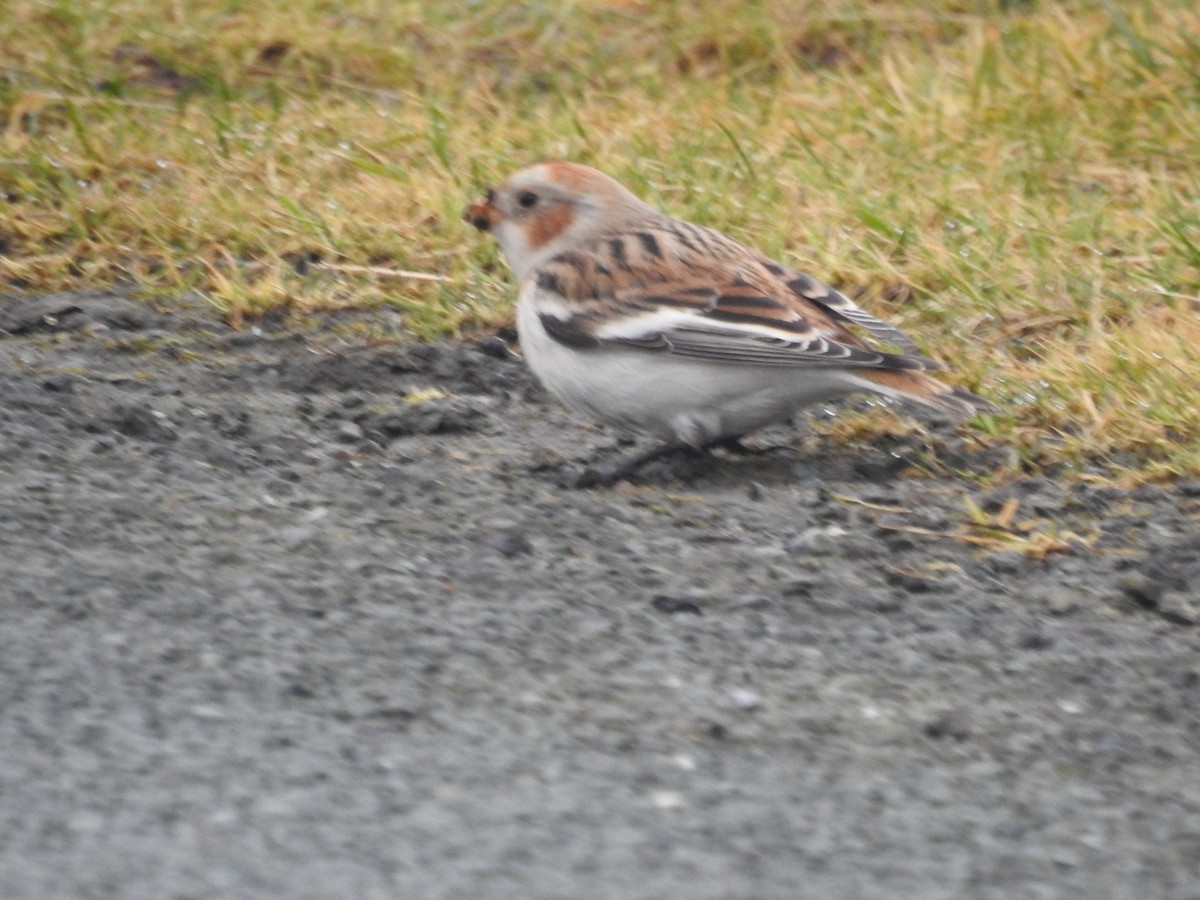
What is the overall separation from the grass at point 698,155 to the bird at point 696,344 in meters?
0.44

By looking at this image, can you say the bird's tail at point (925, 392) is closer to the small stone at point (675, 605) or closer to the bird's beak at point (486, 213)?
the small stone at point (675, 605)

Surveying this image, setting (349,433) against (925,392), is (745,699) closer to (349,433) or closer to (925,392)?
(925,392)

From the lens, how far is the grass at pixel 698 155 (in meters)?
6.23

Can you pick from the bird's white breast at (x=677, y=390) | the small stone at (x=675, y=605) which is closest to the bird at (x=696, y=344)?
the bird's white breast at (x=677, y=390)

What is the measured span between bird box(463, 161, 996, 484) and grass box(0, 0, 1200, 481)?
1.44 ft

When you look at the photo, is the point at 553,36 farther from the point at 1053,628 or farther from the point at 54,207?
the point at 1053,628

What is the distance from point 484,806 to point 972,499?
207 cm

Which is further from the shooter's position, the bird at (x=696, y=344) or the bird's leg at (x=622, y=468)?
the bird's leg at (x=622, y=468)

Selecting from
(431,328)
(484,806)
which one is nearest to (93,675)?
(484,806)

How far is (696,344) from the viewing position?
17.0 feet

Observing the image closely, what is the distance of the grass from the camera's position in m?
6.23

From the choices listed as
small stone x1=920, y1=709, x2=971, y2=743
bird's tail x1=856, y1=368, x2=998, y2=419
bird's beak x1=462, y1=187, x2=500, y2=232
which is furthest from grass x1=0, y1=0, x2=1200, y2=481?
small stone x1=920, y1=709, x2=971, y2=743

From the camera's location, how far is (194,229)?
6.96 meters

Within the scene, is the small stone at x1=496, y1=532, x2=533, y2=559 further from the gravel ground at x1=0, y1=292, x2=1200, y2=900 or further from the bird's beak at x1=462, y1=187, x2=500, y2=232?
the bird's beak at x1=462, y1=187, x2=500, y2=232
